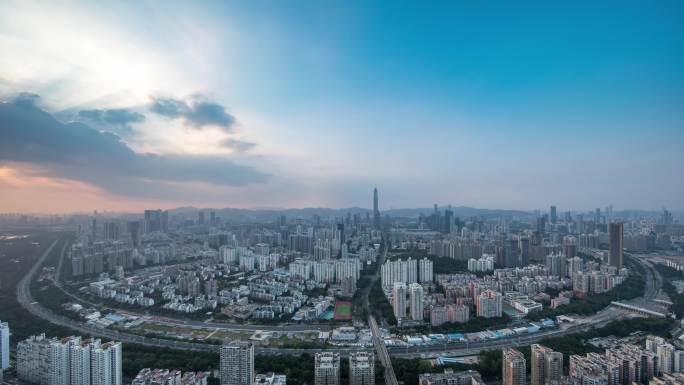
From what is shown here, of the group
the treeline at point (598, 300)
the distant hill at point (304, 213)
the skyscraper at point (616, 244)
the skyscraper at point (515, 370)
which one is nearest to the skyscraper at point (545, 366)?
the skyscraper at point (515, 370)

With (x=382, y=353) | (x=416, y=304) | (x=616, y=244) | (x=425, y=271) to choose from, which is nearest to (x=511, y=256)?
(x=616, y=244)

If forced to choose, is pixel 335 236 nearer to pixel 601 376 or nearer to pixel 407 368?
pixel 407 368

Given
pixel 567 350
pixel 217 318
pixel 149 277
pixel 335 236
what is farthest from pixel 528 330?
pixel 335 236

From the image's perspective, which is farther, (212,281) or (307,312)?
(212,281)

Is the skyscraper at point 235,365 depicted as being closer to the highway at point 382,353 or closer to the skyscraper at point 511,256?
the highway at point 382,353

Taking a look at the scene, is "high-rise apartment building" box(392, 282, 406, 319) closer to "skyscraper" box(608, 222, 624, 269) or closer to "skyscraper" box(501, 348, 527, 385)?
"skyscraper" box(501, 348, 527, 385)
